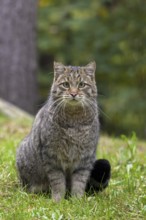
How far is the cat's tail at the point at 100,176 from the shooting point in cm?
556

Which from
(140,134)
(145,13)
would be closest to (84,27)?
(145,13)

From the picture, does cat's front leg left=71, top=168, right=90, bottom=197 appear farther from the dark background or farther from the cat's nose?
the dark background

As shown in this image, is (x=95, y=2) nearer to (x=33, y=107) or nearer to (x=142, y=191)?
(x=33, y=107)

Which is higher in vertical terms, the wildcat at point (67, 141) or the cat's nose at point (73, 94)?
the cat's nose at point (73, 94)

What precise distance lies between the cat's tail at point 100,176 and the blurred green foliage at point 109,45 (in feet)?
22.5

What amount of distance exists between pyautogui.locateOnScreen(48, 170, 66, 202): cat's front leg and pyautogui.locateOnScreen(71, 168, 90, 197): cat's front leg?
0.33ft

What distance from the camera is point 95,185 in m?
5.71

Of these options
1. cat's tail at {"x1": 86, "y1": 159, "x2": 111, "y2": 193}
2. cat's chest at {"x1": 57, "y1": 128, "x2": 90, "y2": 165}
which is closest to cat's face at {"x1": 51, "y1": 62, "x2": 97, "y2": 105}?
cat's chest at {"x1": 57, "y1": 128, "x2": 90, "y2": 165}

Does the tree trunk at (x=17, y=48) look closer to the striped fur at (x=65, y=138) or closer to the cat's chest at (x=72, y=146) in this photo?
the striped fur at (x=65, y=138)

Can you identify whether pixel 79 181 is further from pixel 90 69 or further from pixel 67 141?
pixel 90 69

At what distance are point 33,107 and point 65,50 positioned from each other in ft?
13.1

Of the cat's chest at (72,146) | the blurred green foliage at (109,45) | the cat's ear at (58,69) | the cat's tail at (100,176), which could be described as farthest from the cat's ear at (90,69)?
the blurred green foliage at (109,45)

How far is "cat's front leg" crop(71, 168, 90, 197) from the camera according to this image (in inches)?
217

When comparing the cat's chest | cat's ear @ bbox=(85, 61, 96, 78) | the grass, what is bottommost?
the grass
